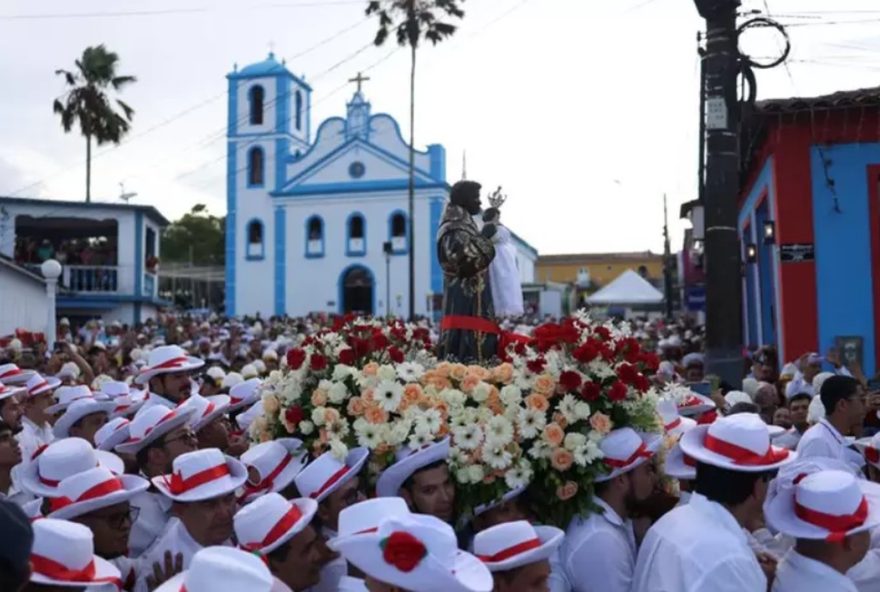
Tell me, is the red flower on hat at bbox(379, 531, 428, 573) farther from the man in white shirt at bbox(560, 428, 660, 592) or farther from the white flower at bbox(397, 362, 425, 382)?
the white flower at bbox(397, 362, 425, 382)

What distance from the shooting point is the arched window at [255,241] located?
55875mm

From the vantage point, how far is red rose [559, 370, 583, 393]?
17.7 ft

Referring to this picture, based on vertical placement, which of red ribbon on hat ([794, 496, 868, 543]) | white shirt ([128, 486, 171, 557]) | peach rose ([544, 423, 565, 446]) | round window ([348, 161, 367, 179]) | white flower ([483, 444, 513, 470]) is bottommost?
white shirt ([128, 486, 171, 557])

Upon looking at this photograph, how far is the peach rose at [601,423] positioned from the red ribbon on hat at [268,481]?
168 cm

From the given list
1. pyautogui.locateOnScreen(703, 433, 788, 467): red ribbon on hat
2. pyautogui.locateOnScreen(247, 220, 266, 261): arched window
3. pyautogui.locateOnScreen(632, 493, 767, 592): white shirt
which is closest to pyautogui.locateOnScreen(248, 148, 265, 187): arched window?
pyautogui.locateOnScreen(247, 220, 266, 261): arched window

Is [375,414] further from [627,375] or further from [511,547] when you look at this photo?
[511,547]

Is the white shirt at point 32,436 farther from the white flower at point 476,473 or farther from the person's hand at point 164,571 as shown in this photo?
the white flower at point 476,473

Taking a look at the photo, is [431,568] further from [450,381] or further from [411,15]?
[411,15]

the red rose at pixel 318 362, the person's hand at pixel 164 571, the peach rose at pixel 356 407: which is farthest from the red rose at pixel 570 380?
the person's hand at pixel 164 571

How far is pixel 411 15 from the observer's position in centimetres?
3609

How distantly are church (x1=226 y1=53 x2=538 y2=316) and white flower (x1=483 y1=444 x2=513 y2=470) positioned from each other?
155ft

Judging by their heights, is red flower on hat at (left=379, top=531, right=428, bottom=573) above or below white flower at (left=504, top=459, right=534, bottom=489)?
above

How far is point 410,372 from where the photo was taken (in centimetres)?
579

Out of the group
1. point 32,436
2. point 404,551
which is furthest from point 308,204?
point 404,551
